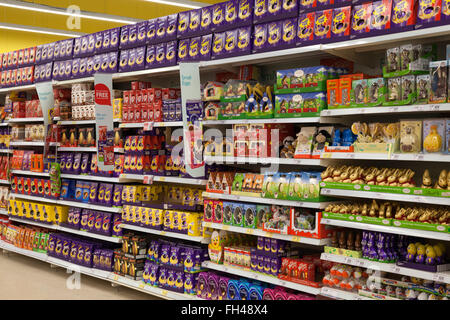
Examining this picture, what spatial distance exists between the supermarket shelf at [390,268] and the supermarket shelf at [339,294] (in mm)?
201

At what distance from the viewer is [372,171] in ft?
10.5

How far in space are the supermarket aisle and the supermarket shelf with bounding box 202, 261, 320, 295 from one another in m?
1.03

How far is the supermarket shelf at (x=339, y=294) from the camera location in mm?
3172

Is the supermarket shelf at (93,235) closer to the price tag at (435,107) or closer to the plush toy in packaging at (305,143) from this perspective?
the plush toy in packaging at (305,143)

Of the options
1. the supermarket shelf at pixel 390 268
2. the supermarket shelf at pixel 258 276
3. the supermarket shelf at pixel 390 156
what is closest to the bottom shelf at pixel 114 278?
the supermarket shelf at pixel 258 276

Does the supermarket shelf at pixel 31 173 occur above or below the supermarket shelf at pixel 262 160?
below

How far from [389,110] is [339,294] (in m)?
1.24

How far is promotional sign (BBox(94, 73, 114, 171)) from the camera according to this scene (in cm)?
484

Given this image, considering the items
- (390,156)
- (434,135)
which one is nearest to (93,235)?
(390,156)

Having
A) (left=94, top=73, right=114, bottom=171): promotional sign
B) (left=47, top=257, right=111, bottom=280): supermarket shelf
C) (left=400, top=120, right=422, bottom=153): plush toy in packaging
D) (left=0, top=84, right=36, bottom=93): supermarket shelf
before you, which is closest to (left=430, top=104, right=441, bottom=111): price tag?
(left=400, top=120, right=422, bottom=153): plush toy in packaging

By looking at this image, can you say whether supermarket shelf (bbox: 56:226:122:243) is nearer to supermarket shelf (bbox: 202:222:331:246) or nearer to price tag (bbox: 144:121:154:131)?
price tag (bbox: 144:121:154:131)

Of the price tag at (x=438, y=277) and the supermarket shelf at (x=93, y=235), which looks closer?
the price tag at (x=438, y=277)
